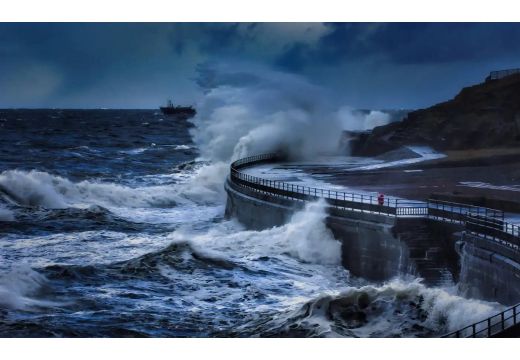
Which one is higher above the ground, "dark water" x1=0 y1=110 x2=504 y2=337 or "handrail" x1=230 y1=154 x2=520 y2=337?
"handrail" x1=230 y1=154 x2=520 y2=337

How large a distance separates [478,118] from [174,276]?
12775 mm

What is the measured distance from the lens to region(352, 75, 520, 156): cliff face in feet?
90.6

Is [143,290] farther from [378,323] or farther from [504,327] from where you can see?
[504,327]

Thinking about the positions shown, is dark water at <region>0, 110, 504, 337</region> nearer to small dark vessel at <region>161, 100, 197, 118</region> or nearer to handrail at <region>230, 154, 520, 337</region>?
handrail at <region>230, 154, 520, 337</region>

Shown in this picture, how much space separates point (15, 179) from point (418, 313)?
77.7 feet

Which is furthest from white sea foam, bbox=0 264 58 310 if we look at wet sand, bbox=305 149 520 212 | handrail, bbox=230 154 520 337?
wet sand, bbox=305 149 520 212

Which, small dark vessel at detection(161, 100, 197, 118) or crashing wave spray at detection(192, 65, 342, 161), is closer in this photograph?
crashing wave spray at detection(192, 65, 342, 161)

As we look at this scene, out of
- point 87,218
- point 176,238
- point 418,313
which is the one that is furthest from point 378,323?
point 87,218

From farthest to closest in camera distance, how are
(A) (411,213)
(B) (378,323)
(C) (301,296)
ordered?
(A) (411,213)
(C) (301,296)
(B) (378,323)

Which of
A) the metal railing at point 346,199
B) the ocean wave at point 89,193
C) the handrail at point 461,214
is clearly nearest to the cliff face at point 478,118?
the metal railing at point 346,199

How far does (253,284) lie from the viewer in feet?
65.1

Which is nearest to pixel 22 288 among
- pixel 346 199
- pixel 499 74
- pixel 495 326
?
pixel 346 199

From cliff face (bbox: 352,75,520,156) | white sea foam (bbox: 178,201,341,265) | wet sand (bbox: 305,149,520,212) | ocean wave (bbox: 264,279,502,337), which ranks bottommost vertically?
ocean wave (bbox: 264,279,502,337)

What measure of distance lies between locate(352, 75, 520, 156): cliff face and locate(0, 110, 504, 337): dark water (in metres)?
7.46
